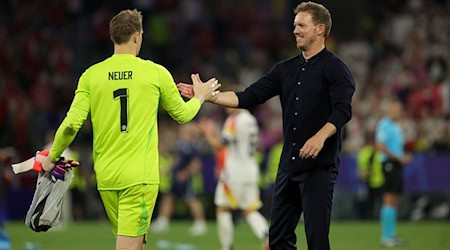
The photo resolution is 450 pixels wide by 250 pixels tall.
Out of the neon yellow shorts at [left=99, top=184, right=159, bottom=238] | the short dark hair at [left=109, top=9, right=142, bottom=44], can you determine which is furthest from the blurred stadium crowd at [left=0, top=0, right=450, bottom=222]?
the short dark hair at [left=109, top=9, right=142, bottom=44]

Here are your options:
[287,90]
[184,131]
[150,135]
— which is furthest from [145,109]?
[184,131]

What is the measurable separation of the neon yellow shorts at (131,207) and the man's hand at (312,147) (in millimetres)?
1330

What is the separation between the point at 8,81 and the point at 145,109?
60.6ft

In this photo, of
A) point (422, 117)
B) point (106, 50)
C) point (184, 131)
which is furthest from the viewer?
point (106, 50)

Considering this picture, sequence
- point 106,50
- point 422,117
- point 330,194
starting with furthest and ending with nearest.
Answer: point 106,50
point 422,117
point 330,194

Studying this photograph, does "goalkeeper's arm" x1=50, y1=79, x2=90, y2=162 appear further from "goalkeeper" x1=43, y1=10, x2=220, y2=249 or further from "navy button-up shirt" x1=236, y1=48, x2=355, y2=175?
"navy button-up shirt" x1=236, y1=48, x2=355, y2=175

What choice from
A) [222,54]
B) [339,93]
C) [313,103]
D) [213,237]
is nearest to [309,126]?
[313,103]

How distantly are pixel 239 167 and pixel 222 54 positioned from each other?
11.9 metres

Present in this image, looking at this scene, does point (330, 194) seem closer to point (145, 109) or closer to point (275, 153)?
point (145, 109)

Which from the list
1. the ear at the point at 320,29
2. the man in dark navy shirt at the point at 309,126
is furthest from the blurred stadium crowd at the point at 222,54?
the ear at the point at 320,29

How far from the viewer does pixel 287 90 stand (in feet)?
34.7

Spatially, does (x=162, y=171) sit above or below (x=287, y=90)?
below

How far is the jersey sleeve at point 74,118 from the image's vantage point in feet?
31.5

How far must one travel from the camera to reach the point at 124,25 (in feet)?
31.8
